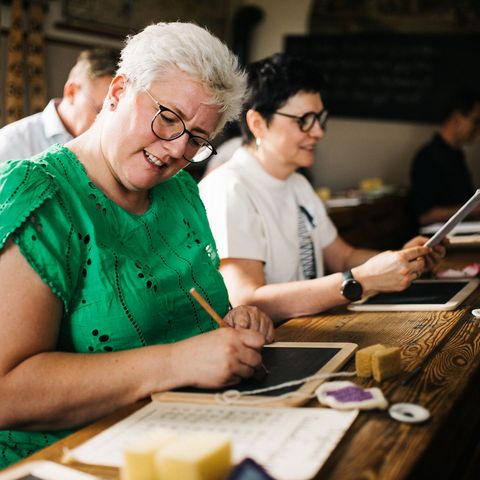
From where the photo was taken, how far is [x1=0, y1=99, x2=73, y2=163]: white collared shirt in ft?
10.3

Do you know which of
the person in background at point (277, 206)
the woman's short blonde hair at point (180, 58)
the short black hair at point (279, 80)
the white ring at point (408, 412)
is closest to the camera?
the white ring at point (408, 412)

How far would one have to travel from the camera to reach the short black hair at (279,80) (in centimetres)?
264

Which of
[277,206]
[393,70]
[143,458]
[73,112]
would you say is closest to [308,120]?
[277,206]

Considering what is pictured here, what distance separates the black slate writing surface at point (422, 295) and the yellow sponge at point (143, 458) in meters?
1.35

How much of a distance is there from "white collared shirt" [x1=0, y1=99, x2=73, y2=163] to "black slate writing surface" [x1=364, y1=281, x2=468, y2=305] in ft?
5.79

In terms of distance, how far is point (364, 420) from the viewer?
1168 millimetres

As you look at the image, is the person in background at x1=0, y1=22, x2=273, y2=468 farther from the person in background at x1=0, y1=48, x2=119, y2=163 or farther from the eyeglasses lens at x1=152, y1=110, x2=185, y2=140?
the person in background at x1=0, y1=48, x2=119, y2=163

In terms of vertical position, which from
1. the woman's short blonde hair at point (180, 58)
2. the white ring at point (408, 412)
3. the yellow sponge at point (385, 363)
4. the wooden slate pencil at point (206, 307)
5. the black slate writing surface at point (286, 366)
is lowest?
the black slate writing surface at point (286, 366)

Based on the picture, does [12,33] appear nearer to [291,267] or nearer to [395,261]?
[291,267]

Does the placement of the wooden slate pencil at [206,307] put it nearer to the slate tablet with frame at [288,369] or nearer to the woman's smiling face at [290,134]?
the slate tablet with frame at [288,369]

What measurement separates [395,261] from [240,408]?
41.6 inches

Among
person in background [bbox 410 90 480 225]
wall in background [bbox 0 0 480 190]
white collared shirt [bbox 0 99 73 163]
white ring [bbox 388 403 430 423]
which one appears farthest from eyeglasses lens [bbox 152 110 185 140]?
wall in background [bbox 0 0 480 190]

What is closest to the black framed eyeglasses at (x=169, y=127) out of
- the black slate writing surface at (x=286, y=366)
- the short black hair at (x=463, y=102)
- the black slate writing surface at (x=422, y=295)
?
the black slate writing surface at (x=286, y=366)

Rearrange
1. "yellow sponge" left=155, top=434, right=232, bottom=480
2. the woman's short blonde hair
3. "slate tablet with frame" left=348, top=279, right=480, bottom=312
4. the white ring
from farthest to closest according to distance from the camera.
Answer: "slate tablet with frame" left=348, top=279, right=480, bottom=312, the woman's short blonde hair, the white ring, "yellow sponge" left=155, top=434, right=232, bottom=480
